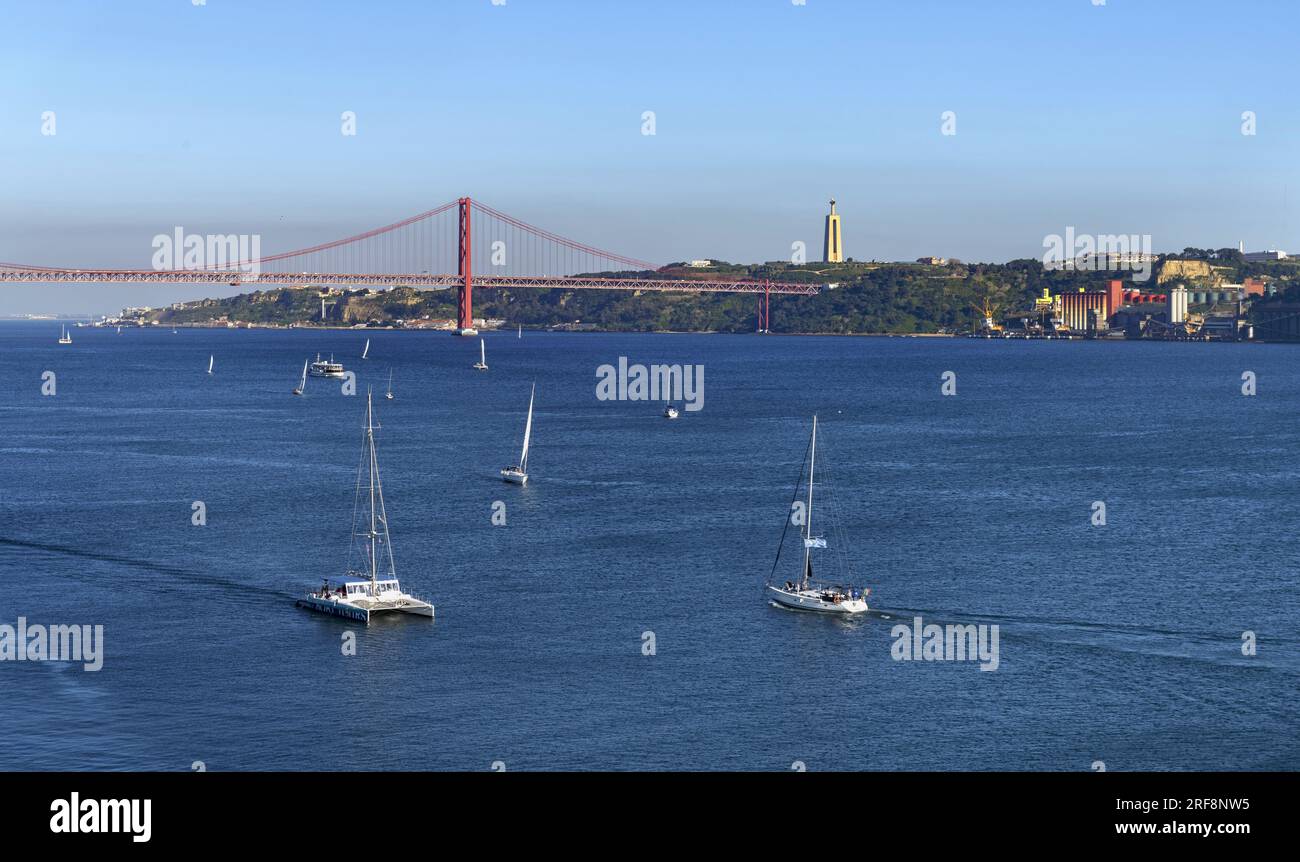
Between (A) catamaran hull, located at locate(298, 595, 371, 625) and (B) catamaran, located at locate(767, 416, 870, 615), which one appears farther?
(B) catamaran, located at locate(767, 416, 870, 615)

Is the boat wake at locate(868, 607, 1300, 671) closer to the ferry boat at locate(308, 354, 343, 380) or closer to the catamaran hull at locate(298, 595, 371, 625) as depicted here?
the catamaran hull at locate(298, 595, 371, 625)

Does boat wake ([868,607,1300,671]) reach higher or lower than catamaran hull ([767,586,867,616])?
lower

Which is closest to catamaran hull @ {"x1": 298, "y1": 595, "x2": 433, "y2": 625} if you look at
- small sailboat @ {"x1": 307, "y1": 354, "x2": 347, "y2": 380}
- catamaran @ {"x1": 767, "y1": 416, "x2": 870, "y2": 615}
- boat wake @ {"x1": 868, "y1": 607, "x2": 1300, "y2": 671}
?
catamaran @ {"x1": 767, "y1": 416, "x2": 870, "y2": 615}

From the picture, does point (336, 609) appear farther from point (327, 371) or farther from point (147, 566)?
point (327, 371)

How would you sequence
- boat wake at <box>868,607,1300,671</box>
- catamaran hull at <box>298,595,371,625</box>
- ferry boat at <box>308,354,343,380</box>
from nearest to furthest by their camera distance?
boat wake at <box>868,607,1300,671</box> → catamaran hull at <box>298,595,371,625</box> → ferry boat at <box>308,354,343,380</box>

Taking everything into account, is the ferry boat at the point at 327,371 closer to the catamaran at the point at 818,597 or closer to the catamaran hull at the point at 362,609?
the catamaran hull at the point at 362,609

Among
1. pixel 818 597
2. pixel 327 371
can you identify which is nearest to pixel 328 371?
pixel 327 371
